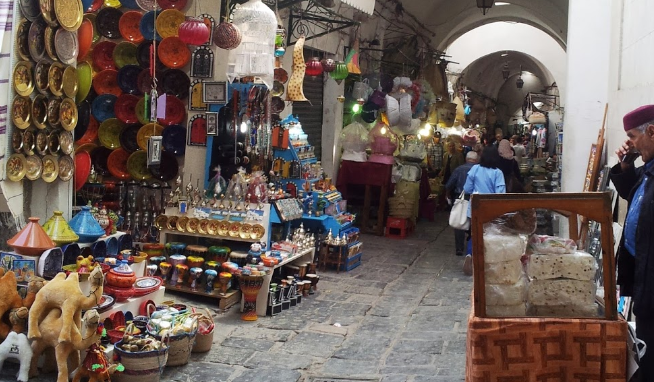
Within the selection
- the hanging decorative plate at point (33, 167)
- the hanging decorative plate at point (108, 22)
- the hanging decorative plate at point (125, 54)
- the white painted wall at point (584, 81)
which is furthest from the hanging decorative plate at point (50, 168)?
the white painted wall at point (584, 81)

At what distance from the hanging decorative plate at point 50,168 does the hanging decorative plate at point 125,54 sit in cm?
305

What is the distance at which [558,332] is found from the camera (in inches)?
121

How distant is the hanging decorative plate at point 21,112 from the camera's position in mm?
4938

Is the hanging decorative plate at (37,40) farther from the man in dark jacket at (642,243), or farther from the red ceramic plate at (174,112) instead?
the man in dark jacket at (642,243)

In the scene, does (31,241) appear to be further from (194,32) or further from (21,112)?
(194,32)

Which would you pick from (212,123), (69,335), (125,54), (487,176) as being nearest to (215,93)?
(212,123)

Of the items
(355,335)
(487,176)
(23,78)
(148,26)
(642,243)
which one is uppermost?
(148,26)

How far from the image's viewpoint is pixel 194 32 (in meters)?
6.68

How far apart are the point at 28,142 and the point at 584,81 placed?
5.37m

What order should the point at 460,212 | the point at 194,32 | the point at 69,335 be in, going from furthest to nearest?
the point at 460,212, the point at 194,32, the point at 69,335

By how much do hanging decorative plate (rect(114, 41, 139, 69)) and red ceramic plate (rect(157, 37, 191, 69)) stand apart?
63cm

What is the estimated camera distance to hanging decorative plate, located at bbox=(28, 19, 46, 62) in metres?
4.98

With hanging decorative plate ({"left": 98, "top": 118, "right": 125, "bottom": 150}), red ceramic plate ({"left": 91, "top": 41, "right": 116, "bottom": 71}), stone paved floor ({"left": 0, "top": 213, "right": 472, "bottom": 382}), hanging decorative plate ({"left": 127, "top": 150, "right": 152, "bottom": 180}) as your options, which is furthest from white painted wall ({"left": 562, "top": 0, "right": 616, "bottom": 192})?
red ceramic plate ({"left": 91, "top": 41, "right": 116, "bottom": 71})

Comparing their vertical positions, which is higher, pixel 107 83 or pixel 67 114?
pixel 107 83
